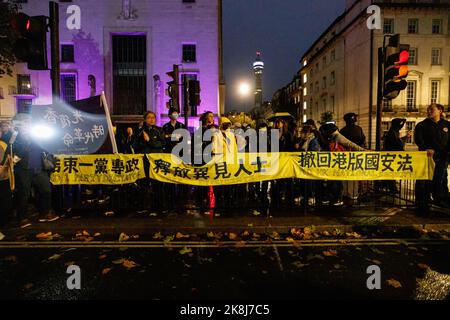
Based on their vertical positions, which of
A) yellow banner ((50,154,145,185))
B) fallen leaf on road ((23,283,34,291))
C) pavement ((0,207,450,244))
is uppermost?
yellow banner ((50,154,145,185))

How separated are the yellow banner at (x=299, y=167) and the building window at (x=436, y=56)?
4764cm

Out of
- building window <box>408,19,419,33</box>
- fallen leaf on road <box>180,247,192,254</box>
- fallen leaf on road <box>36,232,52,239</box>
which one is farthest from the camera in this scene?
building window <box>408,19,419,33</box>

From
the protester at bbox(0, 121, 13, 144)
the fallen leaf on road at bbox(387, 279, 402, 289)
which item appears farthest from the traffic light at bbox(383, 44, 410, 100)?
the protester at bbox(0, 121, 13, 144)

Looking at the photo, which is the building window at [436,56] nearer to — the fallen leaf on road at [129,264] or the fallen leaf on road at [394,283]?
the fallen leaf on road at [394,283]

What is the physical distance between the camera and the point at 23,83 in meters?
30.1

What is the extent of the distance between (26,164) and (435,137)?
29.4 feet

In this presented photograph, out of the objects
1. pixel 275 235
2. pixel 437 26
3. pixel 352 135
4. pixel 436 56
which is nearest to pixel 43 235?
pixel 275 235

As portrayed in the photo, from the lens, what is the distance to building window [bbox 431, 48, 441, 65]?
43.4 meters

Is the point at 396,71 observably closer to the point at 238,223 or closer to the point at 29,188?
the point at 238,223

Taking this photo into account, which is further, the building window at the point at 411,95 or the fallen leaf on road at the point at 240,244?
the building window at the point at 411,95

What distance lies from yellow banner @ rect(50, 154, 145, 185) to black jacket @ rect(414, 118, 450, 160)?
259 inches

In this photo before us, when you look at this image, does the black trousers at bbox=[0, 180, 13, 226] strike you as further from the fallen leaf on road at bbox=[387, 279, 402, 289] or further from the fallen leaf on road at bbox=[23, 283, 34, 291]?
the fallen leaf on road at bbox=[387, 279, 402, 289]

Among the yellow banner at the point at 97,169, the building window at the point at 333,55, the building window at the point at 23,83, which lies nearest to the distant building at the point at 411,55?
the building window at the point at 333,55

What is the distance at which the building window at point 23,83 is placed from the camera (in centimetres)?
2991
